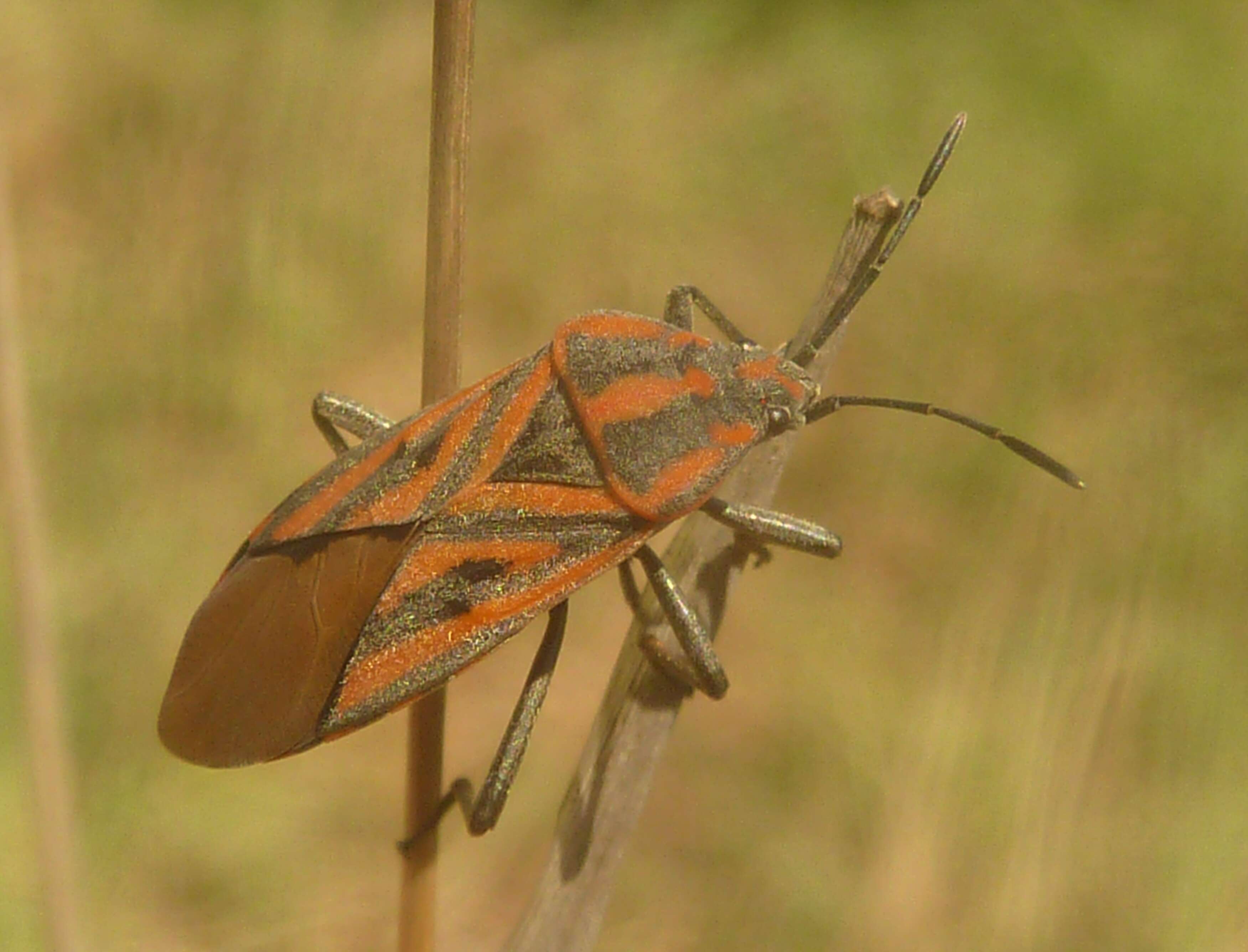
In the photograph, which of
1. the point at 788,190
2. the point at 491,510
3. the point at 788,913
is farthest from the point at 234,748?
the point at 788,190

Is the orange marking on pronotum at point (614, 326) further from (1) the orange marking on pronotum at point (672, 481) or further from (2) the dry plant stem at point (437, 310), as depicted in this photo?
(2) the dry plant stem at point (437, 310)

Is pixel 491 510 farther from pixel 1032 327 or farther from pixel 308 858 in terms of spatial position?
pixel 1032 327

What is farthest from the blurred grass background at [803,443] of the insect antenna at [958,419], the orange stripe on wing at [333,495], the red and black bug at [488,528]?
the orange stripe on wing at [333,495]

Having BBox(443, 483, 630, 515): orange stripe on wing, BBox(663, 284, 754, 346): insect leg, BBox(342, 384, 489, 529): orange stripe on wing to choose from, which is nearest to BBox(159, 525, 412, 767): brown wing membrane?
Result: BBox(342, 384, 489, 529): orange stripe on wing

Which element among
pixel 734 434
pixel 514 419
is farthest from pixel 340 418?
pixel 734 434

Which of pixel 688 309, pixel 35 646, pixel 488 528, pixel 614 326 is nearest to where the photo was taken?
pixel 35 646

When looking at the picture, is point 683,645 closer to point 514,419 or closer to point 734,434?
point 734,434
